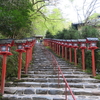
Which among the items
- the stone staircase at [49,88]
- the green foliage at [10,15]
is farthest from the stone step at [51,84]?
the green foliage at [10,15]

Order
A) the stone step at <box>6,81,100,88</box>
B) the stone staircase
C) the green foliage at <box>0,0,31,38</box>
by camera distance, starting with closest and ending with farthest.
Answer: the stone staircase, the green foliage at <box>0,0,31,38</box>, the stone step at <box>6,81,100,88</box>

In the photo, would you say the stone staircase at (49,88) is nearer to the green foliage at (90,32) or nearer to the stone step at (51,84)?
the stone step at (51,84)

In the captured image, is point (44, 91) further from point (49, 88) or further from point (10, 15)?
point (10, 15)

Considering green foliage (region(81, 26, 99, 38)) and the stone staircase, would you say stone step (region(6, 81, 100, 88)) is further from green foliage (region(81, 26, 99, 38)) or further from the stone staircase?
green foliage (region(81, 26, 99, 38))

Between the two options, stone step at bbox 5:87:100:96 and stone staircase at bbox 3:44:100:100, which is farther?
stone step at bbox 5:87:100:96

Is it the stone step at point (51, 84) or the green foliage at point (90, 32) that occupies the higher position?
the green foliage at point (90, 32)

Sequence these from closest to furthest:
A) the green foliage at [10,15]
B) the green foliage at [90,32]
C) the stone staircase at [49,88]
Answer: the stone staircase at [49,88], the green foliage at [10,15], the green foliage at [90,32]

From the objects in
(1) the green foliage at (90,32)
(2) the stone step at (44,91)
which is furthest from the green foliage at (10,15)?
(1) the green foliage at (90,32)

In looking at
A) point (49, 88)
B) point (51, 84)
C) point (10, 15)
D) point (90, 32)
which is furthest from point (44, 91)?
point (90, 32)

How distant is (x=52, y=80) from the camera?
22.4ft

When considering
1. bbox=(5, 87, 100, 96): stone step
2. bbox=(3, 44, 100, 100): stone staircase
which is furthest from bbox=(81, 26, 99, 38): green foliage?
bbox=(5, 87, 100, 96): stone step

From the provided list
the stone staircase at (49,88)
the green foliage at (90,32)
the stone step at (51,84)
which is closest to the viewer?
the stone staircase at (49,88)

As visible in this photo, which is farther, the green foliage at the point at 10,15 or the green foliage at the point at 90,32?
the green foliage at the point at 90,32

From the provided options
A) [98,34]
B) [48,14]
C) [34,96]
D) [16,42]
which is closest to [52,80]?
[34,96]
